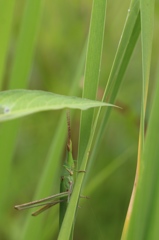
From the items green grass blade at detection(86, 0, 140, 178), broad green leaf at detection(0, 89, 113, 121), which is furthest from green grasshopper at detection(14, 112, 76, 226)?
broad green leaf at detection(0, 89, 113, 121)

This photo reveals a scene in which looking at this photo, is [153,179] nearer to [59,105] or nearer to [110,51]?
[59,105]

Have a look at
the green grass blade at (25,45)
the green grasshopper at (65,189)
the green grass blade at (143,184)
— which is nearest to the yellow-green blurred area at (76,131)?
the green grass blade at (25,45)

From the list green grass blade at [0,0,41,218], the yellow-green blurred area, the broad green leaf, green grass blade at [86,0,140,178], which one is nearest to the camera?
the broad green leaf

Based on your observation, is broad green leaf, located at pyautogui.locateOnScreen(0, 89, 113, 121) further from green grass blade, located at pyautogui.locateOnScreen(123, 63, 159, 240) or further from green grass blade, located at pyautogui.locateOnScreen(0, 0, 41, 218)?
green grass blade, located at pyautogui.locateOnScreen(0, 0, 41, 218)

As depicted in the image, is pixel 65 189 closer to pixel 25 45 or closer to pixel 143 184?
pixel 143 184

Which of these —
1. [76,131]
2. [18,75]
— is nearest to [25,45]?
[18,75]

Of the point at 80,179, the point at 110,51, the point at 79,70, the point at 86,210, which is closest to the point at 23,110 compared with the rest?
the point at 80,179
